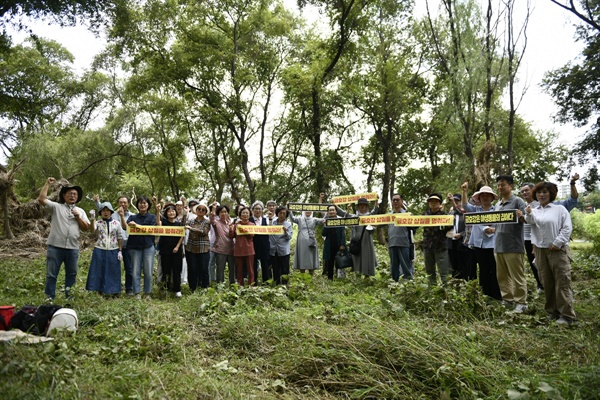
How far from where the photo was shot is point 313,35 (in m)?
21.8

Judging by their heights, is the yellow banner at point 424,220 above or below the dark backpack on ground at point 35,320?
above

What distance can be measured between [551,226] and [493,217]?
2.77 feet

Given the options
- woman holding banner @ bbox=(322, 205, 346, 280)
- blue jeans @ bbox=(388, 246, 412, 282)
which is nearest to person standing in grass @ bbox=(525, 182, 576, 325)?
blue jeans @ bbox=(388, 246, 412, 282)

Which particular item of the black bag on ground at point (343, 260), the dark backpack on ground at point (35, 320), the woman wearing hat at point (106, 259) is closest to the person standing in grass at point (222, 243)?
the woman wearing hat at point (106, 259)

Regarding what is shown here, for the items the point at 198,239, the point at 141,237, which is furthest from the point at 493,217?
the point at 141,237

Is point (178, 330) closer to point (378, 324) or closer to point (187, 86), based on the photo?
point (378, 324)

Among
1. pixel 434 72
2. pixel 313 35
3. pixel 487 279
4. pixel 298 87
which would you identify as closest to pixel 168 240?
pixel 487 279

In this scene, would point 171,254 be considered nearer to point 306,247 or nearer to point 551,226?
point 306,247

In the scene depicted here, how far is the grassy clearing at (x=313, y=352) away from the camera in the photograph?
3.50 m

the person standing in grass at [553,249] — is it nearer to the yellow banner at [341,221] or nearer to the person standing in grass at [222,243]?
the yellow banner at [341,221]

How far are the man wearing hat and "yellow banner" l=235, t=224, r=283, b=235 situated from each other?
271 centimetres

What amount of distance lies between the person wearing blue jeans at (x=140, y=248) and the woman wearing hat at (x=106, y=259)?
247 millimetres

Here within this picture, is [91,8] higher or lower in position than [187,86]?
lower

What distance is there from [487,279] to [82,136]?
80.8ft
